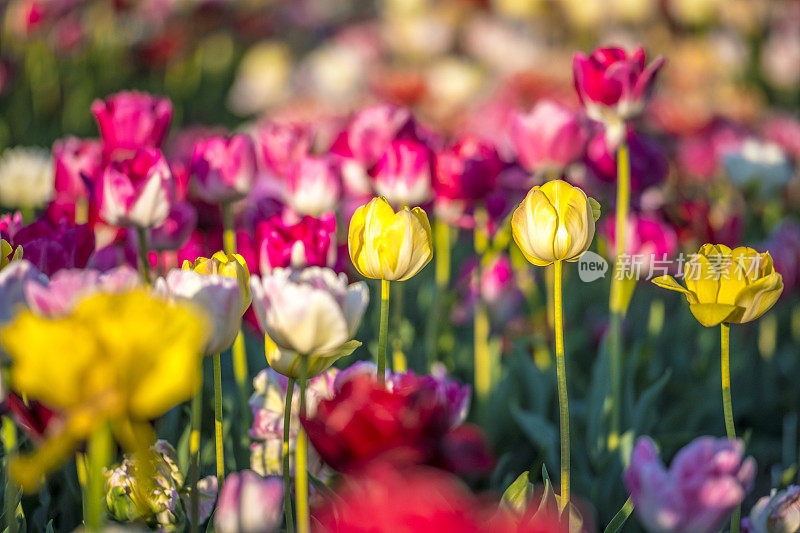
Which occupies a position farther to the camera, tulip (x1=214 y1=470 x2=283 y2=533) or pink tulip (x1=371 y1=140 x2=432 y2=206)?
pink tulip (x1=371 y1=140 x2=432 y2=206)

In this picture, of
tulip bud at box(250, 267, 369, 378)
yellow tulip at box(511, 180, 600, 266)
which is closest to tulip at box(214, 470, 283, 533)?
tulip bud at box(250, 267, 369, 378)

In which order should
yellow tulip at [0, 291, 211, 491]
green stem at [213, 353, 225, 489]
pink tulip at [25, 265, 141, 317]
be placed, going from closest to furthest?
yellow tulip at [0, 291, 211, 491]
pink tulip at [25, 265, 141, 317]
green stem at [213, 353, 225, 489]

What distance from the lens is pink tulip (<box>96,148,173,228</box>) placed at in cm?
92

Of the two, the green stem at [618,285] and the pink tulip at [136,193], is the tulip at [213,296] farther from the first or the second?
the green stem at [618,285]


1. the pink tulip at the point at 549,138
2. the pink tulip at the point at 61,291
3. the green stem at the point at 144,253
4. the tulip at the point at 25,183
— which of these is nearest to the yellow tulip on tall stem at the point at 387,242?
the pink tulip at the point at 61,291

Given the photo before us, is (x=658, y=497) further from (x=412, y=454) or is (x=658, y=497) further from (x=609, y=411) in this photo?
(x=609, y=411)

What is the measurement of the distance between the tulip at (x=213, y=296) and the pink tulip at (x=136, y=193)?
31cm

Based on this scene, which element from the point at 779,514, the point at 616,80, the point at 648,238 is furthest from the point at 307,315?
the point at 648,238

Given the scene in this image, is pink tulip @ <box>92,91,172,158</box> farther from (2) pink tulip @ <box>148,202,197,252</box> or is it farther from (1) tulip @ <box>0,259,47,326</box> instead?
(1) tulip @ <box>0,259,47,326</box>

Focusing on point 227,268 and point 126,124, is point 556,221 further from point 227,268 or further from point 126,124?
point 126,124

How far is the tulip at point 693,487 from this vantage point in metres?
0.59

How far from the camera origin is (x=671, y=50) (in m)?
3.83

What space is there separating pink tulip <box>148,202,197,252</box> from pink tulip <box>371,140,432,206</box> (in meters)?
0.27

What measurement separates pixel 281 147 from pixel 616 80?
0.58m
